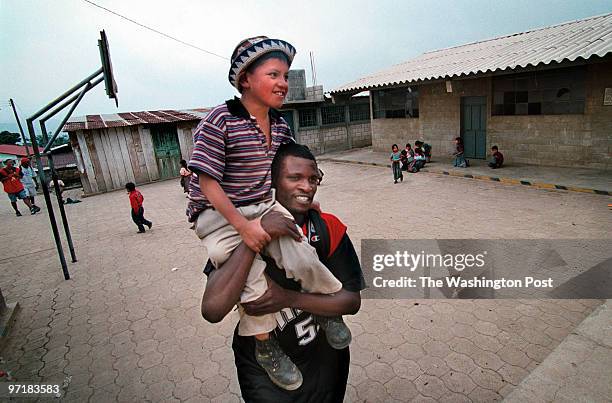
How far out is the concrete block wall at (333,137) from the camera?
18275 millimetres

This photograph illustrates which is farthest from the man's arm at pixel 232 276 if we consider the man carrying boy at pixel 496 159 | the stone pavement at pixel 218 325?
the man carrying boy at pixel 496 159

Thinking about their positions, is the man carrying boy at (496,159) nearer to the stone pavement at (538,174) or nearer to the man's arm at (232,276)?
the stone pavement at (538,174)

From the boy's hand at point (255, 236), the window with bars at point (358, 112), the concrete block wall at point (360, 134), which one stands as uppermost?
the window with bars at point (358, 112)

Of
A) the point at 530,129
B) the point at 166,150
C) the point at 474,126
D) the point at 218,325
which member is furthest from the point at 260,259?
the point at 166,150

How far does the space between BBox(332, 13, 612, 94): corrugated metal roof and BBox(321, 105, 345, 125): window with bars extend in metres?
2.76

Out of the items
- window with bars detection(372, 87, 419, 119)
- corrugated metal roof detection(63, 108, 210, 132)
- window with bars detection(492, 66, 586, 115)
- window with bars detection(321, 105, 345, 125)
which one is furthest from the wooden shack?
window with bars detection(492, 66, 586, 115)

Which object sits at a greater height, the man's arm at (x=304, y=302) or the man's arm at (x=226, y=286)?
the man's arm at (x=226, y=286)

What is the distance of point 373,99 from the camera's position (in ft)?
54.1

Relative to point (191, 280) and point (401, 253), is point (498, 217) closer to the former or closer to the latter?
point (401, 253)

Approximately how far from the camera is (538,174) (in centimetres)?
996

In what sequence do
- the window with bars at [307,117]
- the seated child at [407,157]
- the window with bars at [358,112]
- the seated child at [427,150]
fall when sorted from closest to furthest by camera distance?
the seated child at [407,157] → the seated child at [427,150] → the window with bars at [307,117] → the window with bars at [358,112]

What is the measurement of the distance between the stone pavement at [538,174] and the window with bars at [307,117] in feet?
19.0

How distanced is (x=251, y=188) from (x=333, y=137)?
1781cm

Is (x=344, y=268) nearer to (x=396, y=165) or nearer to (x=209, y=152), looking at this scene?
(x=209, y=152)
